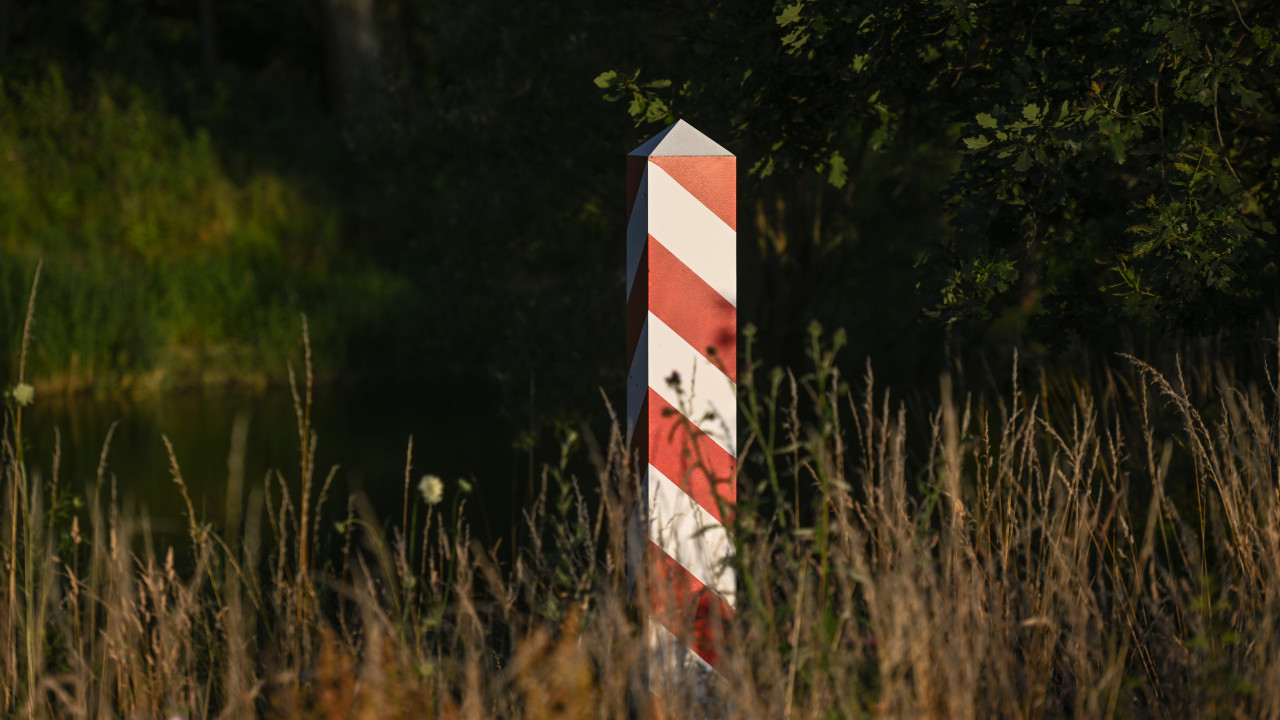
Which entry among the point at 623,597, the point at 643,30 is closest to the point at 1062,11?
the point at 623,597

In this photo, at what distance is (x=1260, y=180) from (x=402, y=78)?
242 inches

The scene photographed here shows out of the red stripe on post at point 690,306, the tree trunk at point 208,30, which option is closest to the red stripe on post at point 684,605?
the red stripe on post at point 690,306

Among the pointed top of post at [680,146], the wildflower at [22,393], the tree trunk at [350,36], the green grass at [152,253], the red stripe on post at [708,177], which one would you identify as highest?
the tree trunk at [350,36]

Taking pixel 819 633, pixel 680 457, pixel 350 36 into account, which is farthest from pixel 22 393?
pixel 350 36

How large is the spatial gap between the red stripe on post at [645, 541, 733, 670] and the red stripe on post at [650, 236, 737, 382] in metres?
0.47

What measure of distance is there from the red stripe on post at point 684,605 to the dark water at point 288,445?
402cm

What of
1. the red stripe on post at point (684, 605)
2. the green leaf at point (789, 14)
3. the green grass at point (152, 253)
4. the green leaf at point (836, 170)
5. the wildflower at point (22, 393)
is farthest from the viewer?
the green grass at point (152, 253)

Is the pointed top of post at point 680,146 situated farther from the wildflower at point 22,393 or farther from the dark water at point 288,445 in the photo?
the dark water at point 288,445

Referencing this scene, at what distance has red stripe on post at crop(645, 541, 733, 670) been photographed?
2645 mm

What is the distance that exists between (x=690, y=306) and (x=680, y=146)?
1.23 feet

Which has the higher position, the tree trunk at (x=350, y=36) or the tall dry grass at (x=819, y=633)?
the tree trunk at (x=350, y=36)

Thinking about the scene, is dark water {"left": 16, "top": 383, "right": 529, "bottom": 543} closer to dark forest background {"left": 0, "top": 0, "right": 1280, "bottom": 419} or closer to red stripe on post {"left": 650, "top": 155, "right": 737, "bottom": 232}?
dark forest background {"left": 0, "top": 0, "right": 1280, "bottom": 419}

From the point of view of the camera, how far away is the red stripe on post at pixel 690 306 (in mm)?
2789

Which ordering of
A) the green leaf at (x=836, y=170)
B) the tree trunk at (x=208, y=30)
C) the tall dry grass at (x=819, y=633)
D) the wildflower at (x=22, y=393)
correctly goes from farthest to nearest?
1. the tree trunk at (x=208, y=30)
2. the green leaf at (x=836, y=170)
3. the wildflower at (x=22, y=393)
4. the tall dry grass at (x=819, y=633)
